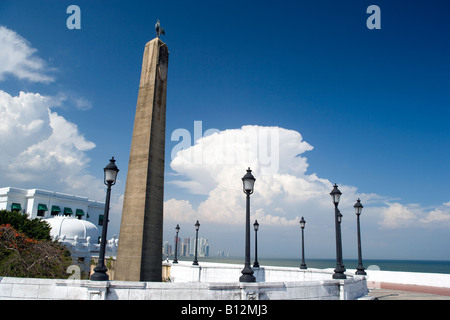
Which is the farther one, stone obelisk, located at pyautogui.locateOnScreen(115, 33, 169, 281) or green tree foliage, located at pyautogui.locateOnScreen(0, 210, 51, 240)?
green tree foliage, located at pyautogui.locateOnScreen(0, 210, 51, 240)

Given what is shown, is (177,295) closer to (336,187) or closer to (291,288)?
(291,288)

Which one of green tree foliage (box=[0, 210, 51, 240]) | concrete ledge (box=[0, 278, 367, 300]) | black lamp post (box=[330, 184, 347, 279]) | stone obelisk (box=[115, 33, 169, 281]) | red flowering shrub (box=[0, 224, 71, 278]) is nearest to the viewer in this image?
concrete ledge (box=[0, 278, 367, 300])

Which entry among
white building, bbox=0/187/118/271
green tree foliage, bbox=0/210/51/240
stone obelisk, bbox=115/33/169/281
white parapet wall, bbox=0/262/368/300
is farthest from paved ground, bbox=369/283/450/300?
white building, bbox=0/187/118/271

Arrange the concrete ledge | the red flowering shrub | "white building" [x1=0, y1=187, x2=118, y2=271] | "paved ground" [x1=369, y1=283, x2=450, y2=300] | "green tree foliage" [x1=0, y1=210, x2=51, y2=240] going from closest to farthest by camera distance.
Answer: the concrete ledge → the red flowering shrub → "paved ground" [x1=369, y1=283, x2=450, y2=300] → "green tree foliage" [x1=0, y1=210, x2=51, y2=240] → "white building" [x1=0, y1=187, x2=118, y2=271]

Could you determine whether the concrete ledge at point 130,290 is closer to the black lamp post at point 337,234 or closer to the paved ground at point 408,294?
the black lamp post at point 337,234

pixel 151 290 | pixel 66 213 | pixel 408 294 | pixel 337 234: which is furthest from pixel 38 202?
pixel 408 294

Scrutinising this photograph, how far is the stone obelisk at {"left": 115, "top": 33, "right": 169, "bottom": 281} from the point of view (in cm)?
1472

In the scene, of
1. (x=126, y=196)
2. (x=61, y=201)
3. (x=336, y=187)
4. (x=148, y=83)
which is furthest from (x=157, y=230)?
(x=61, y=201)

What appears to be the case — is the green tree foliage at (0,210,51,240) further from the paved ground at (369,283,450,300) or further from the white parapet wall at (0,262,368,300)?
the paved ground at (369,283,450,300)

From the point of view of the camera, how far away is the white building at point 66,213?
146ft

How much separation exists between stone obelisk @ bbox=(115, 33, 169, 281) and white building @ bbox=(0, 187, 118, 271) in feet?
101

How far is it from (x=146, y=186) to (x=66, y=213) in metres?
57.5

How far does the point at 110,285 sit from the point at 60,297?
4.84ft
